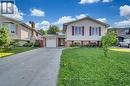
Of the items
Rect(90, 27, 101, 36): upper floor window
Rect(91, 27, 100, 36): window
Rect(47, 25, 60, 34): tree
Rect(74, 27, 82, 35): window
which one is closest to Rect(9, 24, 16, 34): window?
Rect(74, 27, 82, 35): window

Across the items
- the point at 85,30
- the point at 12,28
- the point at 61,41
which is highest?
the point at 12,28

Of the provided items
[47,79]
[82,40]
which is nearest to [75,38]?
[82,40]

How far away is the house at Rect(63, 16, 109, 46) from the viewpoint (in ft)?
136

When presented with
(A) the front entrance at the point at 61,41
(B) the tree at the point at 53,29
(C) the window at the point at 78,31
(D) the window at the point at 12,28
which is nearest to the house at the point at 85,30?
(C) the window at the point at 78,31

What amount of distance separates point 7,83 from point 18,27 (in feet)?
113

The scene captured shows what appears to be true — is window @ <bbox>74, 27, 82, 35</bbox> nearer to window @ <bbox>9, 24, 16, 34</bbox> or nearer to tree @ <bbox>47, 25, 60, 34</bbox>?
window @ <bbox>9, 24, 16, 34</bbox>

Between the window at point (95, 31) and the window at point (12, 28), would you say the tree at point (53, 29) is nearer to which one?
the window at point (12, 28)

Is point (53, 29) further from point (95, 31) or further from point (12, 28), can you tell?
point (95, 31)

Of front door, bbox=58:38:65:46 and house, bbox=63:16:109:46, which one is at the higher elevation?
house, bbox=63:16:109:46

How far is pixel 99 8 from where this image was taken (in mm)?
39531

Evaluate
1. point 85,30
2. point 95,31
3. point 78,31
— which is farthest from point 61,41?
point 95,31

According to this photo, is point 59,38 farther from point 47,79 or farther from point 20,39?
point 47,79

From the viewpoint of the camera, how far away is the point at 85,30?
41.6 metres

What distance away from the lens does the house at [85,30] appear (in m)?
41.4
